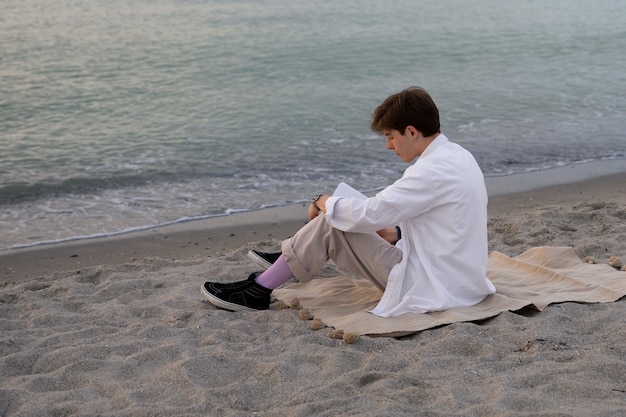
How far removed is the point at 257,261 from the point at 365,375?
173 centimetres

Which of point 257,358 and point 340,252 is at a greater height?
point 340,252

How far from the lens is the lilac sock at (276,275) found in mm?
4613

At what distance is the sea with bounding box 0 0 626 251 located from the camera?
8.64 meters

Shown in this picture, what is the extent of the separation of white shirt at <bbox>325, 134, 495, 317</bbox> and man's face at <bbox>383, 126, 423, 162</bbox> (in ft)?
0.19

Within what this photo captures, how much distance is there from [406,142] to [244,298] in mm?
1358

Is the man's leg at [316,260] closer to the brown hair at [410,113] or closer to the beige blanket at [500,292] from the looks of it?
the beige blanket at [500,292]

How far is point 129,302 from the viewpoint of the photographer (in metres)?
4.97

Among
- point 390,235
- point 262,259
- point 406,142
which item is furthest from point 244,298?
point 406,142

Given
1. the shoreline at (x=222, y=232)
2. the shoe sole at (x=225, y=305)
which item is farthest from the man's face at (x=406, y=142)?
the shoreline at (x=222, y=232)

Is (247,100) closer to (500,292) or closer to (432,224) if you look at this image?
(500,292)

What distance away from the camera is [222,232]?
23.4ft

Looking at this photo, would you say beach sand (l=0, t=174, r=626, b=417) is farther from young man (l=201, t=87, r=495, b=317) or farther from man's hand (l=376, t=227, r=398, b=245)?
man's hand (l=376, t=227, r=398, b=245)

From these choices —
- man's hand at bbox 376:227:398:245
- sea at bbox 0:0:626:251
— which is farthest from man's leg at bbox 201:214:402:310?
sea at bbox 0:0:626:251

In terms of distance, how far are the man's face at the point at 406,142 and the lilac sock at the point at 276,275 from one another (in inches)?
36.6
